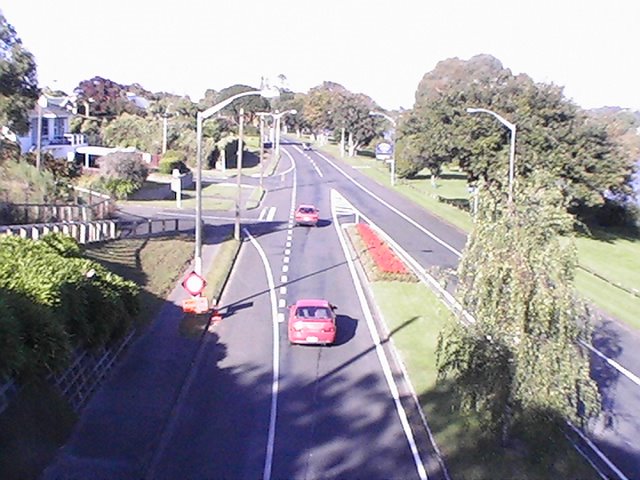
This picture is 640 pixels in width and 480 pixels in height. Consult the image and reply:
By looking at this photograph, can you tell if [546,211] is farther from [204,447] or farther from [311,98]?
[311,98]

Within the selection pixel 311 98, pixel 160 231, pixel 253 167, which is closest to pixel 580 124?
pixel 160 231

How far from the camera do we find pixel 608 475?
49.9ft

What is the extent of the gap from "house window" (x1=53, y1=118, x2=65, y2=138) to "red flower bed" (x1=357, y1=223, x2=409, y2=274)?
1551 inches

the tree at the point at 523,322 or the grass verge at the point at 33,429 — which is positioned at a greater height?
the tree at the point at 523,322

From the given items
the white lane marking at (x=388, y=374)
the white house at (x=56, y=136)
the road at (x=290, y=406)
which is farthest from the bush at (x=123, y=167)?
the road at (x=290, y=406)

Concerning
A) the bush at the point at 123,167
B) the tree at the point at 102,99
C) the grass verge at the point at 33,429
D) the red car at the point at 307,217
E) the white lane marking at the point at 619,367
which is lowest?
the white lane marking at the point at 619,367

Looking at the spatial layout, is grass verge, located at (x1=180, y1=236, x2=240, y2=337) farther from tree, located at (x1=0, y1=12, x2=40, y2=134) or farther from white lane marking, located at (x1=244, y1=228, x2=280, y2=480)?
tree, located at (x1=0, y1=12, x2=40, y2=134)

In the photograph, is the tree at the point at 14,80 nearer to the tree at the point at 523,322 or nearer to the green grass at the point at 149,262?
the green grass at the point at 149,262

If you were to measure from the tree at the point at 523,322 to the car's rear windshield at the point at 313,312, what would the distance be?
8.56 metres

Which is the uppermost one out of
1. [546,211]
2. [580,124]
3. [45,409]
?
[580,124]

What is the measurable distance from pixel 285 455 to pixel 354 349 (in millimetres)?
7875

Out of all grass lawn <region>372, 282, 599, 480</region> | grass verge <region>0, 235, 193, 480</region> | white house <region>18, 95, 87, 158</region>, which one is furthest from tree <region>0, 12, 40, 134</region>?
white house <region>18, 95, 87, 158</region>

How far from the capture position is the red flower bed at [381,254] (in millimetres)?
32875

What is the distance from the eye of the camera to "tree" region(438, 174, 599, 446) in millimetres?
13812
